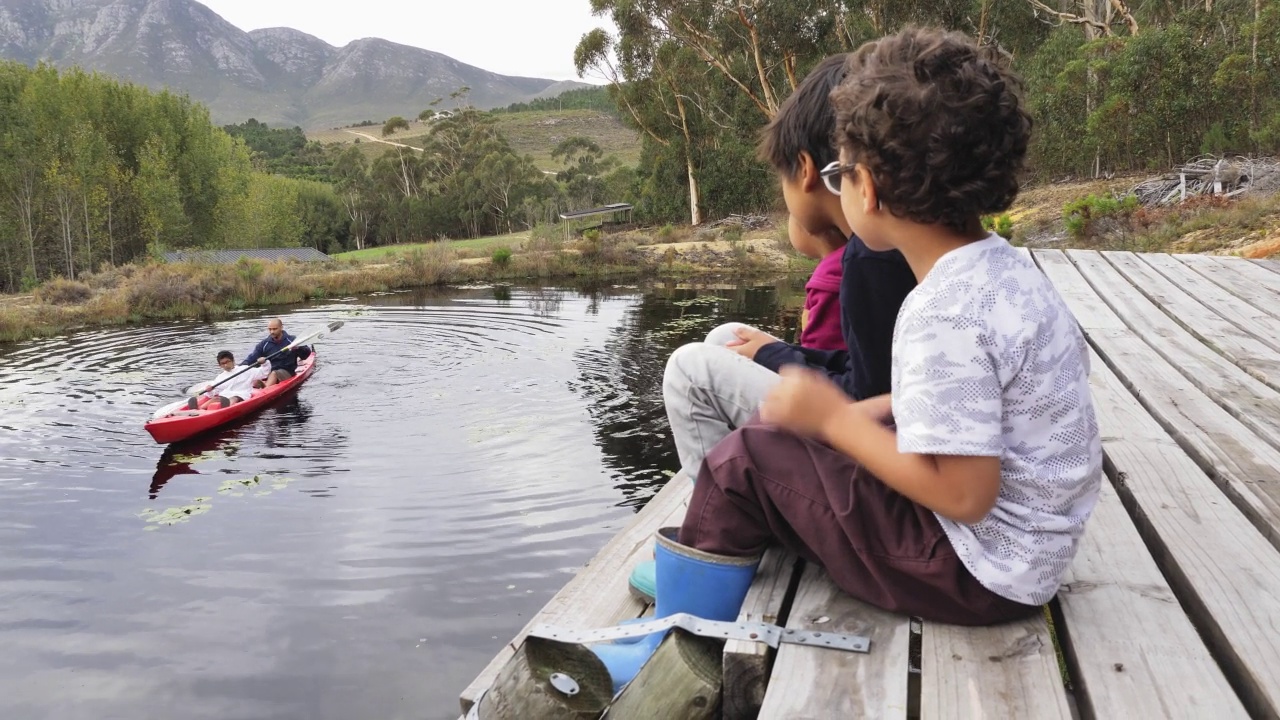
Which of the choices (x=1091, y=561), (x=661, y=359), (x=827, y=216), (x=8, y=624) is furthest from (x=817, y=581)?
(x=661, y=359)

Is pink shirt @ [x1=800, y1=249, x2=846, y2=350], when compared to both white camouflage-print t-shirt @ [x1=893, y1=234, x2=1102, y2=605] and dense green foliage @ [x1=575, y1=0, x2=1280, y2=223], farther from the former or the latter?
dense green foliage @ [x1=575, y1=0, x2=1280, y2=223]

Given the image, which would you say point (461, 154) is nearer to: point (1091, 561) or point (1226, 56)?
point (1226, 56)

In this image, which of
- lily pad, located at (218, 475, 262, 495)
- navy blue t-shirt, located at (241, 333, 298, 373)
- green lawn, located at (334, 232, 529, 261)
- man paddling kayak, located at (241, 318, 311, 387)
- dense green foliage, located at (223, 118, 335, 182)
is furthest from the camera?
dense green foliage, located at (223, 118, 335, 182)

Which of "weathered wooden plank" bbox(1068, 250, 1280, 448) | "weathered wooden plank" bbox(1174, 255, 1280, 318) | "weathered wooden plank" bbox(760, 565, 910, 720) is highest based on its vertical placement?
"weathered wooden plank" bbox(1174, 255, 1280, 318)

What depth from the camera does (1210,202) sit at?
1257 centimetres

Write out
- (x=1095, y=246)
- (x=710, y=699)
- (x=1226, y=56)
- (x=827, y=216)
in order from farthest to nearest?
(x=1226, y=56), (x=1095, y=246), (x=827, y=216), (x=710, y=699)

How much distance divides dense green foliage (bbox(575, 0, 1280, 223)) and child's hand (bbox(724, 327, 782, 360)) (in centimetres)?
342

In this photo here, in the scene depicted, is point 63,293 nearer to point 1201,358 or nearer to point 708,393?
point 708,393

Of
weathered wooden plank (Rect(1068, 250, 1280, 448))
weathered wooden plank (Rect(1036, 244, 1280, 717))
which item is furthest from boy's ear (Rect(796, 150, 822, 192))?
weathered wooden plank (Rect(1068, 250, 1280, 448))

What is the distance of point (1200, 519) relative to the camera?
2041 millimetres

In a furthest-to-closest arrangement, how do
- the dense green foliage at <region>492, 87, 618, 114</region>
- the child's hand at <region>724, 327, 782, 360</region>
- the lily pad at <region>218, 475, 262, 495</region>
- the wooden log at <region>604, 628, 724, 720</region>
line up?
the dense green foliage at <region>492, 87, 618, 114</region>
the lily pad at <region>218, 475, 262, 495</region>
the child's hand at <region>724, 327, 782, 360</region>
the wooden log at <region>604, 628, 724, 720</region>

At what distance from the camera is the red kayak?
8.03 m

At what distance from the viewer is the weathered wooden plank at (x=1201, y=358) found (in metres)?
2.86

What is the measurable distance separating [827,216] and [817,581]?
3.14 ft
